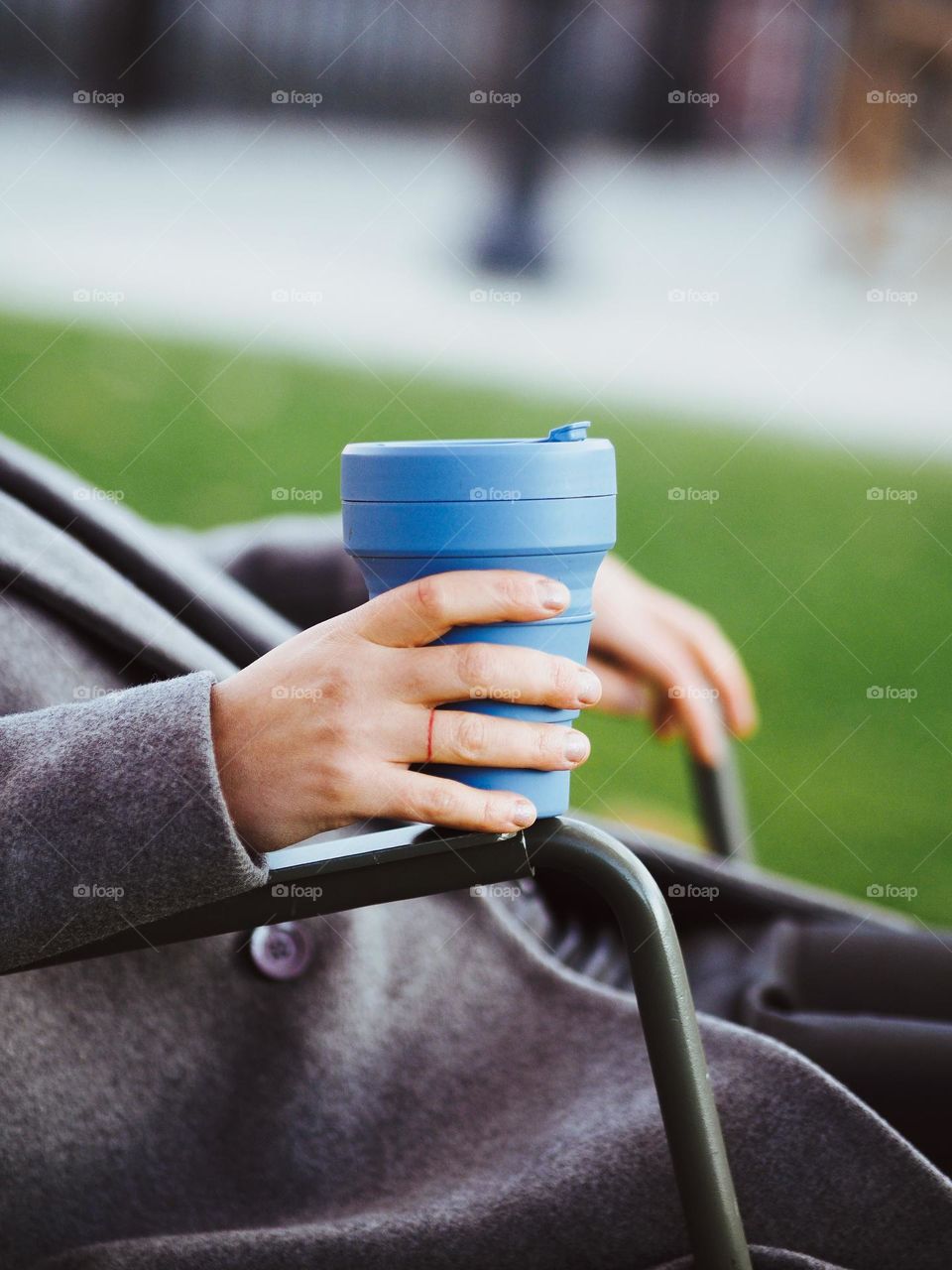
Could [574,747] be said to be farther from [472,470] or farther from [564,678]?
[472,470]

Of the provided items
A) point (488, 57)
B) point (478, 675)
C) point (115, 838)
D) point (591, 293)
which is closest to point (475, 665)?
point (478, 675)

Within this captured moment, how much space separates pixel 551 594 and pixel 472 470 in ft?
0.23

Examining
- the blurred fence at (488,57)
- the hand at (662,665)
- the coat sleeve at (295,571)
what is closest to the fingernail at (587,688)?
the hand at (662,665)

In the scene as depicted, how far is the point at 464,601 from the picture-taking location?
674 millimetres

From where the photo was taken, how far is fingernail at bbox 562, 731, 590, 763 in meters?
0.72

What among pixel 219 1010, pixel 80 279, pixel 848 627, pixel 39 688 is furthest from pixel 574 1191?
pixel 80 279

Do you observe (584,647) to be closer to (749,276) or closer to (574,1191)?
(574,1191)

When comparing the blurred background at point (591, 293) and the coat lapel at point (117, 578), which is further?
the blurred background at point (591, 293)

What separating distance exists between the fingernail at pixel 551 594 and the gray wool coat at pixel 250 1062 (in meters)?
0.18

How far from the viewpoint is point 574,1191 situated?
2.68 ft

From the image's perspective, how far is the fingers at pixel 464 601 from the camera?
2.21ft

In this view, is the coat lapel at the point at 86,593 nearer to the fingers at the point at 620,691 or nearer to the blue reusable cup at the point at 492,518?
the blue reusable cup at the point at 492,518

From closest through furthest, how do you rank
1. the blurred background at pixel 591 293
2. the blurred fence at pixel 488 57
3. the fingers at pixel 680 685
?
the fingers at pixel 680 685
the blurred background at pixel 591 293
the blurred fence at pixel 488 57

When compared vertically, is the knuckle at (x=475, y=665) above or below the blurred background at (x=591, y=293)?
above
